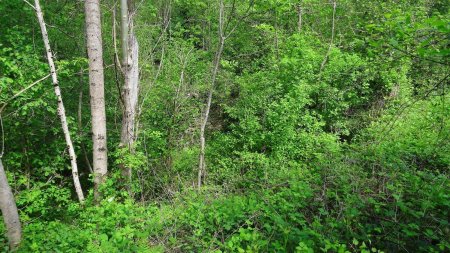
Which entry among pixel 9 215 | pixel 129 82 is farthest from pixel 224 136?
pixel 9 215

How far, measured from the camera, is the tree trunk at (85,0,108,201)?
14.8 feet

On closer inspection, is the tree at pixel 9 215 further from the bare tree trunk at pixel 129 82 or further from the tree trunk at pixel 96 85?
the bare tree trunk at pixel 129 82

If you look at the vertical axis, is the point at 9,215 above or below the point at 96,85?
below

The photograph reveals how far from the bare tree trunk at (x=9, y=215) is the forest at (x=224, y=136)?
0.02 meters

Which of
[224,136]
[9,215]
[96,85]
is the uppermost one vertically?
[96,85]

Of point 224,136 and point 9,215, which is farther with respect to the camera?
point 224,136

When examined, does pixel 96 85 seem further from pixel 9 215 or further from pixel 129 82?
→ pixel 9 215

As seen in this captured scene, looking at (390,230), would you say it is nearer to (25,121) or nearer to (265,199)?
(265,199)

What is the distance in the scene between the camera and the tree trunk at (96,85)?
14.8 ft

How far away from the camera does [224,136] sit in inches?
378

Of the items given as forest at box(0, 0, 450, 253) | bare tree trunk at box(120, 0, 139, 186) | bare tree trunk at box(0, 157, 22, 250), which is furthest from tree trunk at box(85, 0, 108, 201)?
bare tree trunk at box(0, 157, 22, 250)

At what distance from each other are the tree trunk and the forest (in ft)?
0.07

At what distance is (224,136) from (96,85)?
5.42 meters

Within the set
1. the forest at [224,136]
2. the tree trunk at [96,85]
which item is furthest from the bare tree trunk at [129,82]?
the tree trunk at [96,85]
